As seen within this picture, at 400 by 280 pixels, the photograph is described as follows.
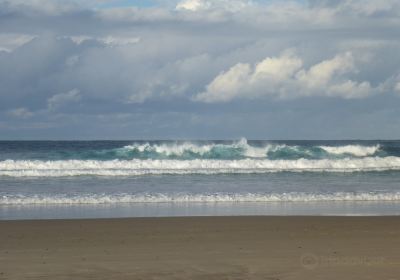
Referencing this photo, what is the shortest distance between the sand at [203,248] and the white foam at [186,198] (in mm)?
4513

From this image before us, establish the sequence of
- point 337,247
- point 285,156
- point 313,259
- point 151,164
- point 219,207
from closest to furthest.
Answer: point 313,259, point 337,247, point 219,207, point 151,164, point 285,156

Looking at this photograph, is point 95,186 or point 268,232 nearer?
point 268,232

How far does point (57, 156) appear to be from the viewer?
4569cm

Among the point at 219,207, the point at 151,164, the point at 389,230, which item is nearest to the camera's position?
the point at 389,230

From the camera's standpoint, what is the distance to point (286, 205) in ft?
59.4

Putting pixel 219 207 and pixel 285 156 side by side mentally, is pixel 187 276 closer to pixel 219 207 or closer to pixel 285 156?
pixel 219 207

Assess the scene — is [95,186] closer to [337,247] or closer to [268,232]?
[268,232]

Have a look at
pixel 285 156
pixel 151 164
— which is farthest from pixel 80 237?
pixel 285 156

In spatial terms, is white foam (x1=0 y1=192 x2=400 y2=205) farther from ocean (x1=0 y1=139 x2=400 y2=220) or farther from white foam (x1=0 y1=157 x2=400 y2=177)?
white foam (x1=0 y1=157 x2=400 y2=177)

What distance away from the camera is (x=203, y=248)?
1089cm

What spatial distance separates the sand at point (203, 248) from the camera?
8.98m

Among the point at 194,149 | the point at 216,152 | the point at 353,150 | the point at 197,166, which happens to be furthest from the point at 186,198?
the point at 353,150

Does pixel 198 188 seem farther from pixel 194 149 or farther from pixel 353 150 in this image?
pixel 353 150

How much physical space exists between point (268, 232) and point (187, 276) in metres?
4.14
